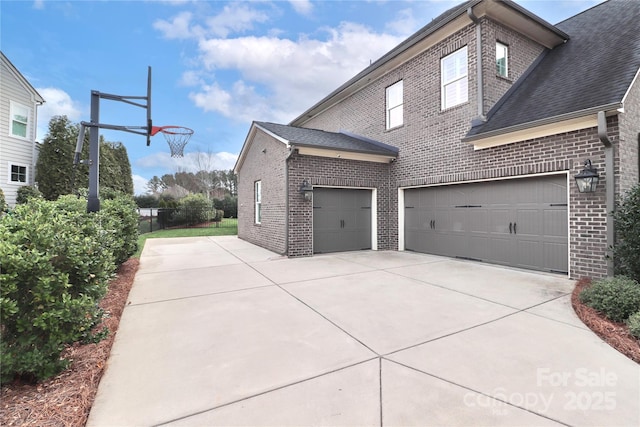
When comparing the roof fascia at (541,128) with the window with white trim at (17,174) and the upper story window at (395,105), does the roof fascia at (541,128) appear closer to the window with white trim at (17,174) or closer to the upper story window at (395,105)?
the upper story window at (395,105)

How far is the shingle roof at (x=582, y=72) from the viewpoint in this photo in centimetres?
573

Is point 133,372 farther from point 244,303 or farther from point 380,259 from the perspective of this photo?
point 380,259

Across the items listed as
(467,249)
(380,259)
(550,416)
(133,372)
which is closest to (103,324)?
(133,372)

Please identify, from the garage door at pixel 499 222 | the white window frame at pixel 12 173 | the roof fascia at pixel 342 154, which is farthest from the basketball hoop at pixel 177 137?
the white window frame at pixel 12 173

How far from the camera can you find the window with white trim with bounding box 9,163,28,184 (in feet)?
45.7

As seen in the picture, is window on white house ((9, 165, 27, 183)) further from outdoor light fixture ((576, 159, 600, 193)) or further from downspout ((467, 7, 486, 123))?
outdoor light fixture ((576, 159, 600, 193))

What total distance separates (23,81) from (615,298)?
22406mm

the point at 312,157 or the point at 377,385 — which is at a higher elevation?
the point at 312,157

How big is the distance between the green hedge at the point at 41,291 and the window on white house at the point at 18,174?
16.4m

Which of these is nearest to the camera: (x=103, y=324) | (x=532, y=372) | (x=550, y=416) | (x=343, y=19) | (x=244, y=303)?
(x=550, y=416)

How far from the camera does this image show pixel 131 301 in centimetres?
471

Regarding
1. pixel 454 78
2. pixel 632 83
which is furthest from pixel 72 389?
pixel 454 78

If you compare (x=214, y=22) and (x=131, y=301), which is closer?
(x=131, y=301)

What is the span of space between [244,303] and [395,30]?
43.7 feet
